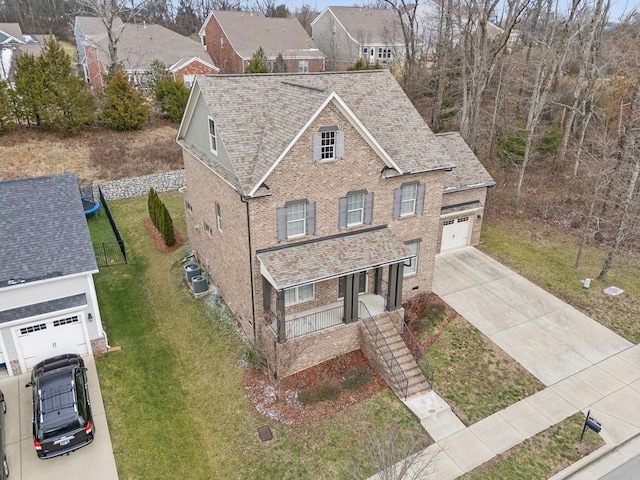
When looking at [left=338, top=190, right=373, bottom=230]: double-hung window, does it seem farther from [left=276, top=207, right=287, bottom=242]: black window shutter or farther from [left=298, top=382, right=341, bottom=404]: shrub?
[left=298, top=382, right=341, bottom=404]: shrub

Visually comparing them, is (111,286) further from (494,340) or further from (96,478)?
(494,340)

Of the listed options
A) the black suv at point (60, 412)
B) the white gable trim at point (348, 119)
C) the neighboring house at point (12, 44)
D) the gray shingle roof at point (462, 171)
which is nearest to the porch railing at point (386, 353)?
the white gable trim at point (348, 119)

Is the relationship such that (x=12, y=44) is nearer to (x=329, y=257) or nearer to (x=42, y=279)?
(x=42, y=279)

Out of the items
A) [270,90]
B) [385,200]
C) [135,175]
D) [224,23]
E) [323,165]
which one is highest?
[224,23]

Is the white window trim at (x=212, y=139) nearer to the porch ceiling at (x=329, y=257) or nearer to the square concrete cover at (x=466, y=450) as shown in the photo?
the porch ceiling at (x=329, y=257)

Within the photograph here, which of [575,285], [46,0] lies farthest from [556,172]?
[46,0]
